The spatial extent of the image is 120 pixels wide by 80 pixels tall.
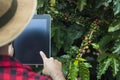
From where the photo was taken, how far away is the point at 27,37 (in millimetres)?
2732

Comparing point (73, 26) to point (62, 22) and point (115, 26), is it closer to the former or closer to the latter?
point (62, 22)

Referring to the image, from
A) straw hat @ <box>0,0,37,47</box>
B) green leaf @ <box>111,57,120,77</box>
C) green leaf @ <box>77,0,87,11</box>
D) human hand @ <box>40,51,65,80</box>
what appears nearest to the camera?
straw hat @ <box>0,0,37,47</box>

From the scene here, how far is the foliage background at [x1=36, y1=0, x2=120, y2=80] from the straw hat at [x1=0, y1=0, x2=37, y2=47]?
4.39 ft

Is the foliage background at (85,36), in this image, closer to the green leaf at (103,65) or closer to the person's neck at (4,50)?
the green leaf at (103,65)

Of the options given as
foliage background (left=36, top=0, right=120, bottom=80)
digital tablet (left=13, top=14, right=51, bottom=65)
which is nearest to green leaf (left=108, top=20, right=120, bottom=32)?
foliage background (left=36, top=0, right=120, bottom=80)

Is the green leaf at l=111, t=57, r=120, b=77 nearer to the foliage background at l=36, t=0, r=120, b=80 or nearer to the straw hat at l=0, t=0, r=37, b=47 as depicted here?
the foliage background at l=36, t=0, r=120, b=80

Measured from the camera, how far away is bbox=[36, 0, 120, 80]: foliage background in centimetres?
333

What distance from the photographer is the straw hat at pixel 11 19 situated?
1.94 m

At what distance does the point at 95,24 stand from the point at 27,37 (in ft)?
2.99

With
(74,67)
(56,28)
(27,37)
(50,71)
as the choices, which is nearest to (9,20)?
(50,71)

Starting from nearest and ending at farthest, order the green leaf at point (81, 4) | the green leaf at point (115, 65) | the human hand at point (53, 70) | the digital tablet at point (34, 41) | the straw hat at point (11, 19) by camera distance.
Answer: the straw hat at point (11, 19) < the human hand at point (53, 70) < the digital tablet at point (34, 41) < the green leaf at point (115, 65) < the green leaf at point (81, 4)

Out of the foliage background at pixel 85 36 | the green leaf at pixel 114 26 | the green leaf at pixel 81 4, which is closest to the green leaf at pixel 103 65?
the foliage background at pixel 85 36

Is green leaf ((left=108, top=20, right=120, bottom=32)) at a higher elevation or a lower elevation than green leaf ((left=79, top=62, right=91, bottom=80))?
higher

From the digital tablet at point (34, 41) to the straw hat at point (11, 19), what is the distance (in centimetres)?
68
